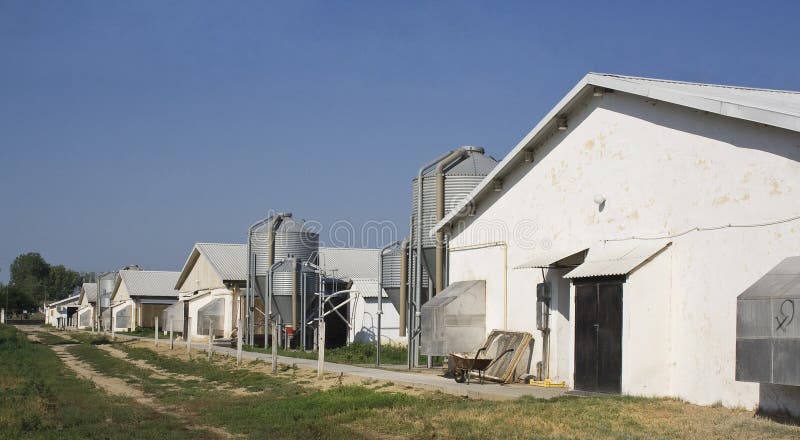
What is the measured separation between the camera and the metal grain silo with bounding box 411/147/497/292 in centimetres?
2853

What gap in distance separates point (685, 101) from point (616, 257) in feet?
11.0

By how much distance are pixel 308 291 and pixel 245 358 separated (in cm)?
1029

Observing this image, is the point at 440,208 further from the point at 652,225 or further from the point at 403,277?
the point at 652,225

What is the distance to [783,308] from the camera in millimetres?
13727

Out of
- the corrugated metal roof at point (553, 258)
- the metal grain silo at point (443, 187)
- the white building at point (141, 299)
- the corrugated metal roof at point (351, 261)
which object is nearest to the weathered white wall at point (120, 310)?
the white building at point (141, 299)

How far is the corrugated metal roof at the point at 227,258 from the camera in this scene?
56.8 m

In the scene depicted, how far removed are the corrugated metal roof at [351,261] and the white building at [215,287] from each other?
18.0 ft

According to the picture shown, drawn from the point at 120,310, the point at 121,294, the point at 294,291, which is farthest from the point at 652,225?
the point at 121,294

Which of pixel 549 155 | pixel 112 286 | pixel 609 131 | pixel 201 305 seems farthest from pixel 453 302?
pixel 112 286

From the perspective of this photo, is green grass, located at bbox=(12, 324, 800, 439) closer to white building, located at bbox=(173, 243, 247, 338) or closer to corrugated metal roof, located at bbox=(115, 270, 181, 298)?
white building, located at bbox=(173, 243, 247, 338)

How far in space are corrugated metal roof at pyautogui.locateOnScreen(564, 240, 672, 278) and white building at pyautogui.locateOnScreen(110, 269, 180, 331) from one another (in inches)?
2666

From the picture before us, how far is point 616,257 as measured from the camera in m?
18.3

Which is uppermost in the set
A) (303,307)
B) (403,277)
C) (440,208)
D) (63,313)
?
(440,208)

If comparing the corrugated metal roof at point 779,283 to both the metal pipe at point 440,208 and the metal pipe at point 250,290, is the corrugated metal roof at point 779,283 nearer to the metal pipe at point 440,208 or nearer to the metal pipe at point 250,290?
the metal pipe at point 440,208
